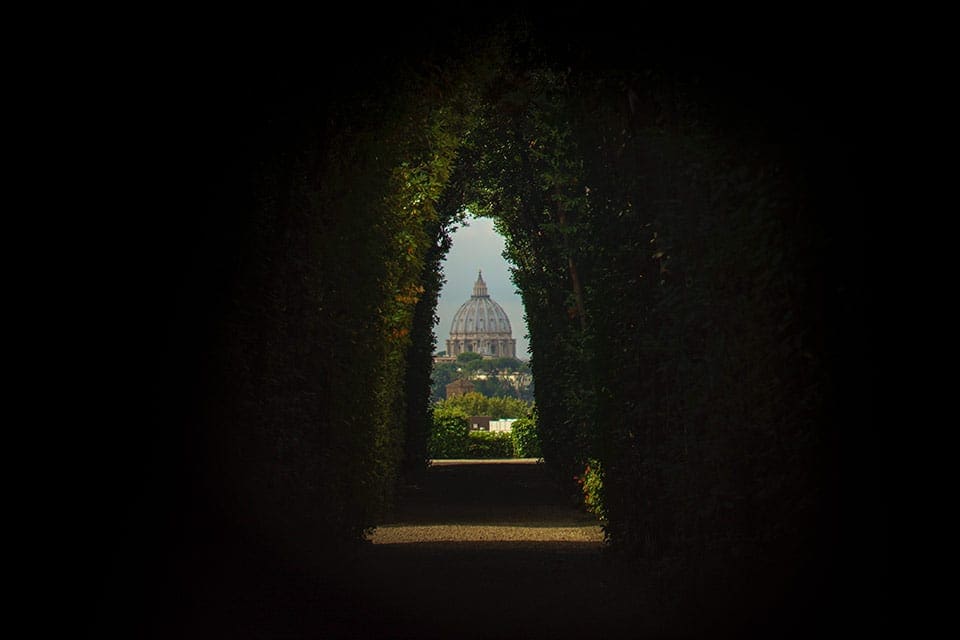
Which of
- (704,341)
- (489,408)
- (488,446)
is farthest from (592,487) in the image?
(489,408)

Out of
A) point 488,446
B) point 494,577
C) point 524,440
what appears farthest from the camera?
point 488,446

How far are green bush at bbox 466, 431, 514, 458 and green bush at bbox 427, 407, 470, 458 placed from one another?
51cm

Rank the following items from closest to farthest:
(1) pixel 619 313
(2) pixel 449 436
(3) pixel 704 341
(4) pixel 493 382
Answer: (3) pixel 704 341, (1) pixel 619 313, (2) pixel 449 436, (4) pixel 493 382

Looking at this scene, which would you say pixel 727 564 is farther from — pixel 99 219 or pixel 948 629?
pixel 99 219

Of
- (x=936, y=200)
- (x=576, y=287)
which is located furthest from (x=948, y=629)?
(x=576, y=287)

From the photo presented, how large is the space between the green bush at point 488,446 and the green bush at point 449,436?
51cm

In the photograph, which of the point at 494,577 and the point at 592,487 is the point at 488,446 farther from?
the point at 494,577

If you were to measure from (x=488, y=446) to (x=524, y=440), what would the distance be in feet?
5.90

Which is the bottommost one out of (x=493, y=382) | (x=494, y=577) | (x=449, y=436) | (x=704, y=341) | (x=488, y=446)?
(x=494, y=577)

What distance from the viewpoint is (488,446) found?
196 ft

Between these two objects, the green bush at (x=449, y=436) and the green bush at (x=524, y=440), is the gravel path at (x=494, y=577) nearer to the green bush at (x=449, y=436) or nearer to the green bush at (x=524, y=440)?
the green bush at (x=524, y=440)

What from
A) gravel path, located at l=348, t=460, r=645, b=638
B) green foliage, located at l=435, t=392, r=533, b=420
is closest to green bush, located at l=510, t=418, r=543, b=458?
green foliage, located at l=435, t=392, r=533, b=420

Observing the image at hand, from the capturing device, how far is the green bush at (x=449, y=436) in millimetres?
57656

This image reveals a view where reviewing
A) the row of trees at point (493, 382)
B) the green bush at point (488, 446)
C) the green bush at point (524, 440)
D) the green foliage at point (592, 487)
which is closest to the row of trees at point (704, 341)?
the green foliage at point (592, 487)
